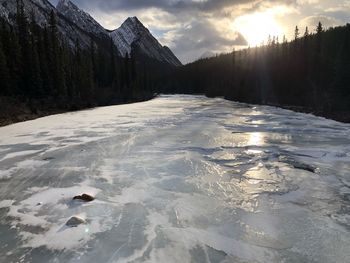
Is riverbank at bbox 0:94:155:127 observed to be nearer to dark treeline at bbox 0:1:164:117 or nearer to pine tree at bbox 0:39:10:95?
dark treeline at bbox 0:1:164:117

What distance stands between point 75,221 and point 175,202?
2965 millimetres

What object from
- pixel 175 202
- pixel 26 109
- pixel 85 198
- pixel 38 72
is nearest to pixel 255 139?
pixel 175 202

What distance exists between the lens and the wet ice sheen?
7.84 metres

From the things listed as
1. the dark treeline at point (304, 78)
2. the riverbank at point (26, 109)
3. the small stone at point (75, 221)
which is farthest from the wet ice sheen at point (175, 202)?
the dark treeline at point (304, 78)

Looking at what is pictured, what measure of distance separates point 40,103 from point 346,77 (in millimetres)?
44474

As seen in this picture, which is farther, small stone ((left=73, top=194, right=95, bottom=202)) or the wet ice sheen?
small stone ((left=73, top=194, right=95, bottom=202))

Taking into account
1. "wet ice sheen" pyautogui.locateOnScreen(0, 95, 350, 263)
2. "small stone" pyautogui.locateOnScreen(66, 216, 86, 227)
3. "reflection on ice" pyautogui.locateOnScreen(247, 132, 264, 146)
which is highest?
"small stone" pyautogui.locateOnScreen(66, 216, 86, 227)

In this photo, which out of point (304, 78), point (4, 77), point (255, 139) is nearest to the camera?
point (255, 139)

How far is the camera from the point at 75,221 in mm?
9109

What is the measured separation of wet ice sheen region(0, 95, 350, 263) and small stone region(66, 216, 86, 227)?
213mm

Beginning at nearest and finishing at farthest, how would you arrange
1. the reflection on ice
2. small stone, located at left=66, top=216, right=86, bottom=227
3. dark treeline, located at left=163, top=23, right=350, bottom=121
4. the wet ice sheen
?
1. the wet ice sheen
2. small stone, located at left=66, top=216, right=86, bottom=227
3. the reflection on ice
4. dark treeline, located at left=163, top=23, right=350, bottom=121

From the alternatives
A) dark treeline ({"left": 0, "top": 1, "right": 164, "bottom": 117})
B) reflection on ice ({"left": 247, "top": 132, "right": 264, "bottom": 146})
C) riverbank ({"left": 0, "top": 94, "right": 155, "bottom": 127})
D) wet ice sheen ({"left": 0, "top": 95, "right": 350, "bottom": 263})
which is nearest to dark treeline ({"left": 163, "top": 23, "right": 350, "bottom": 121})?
reflection on ice ({"left": 247, "top": 132, "right": 264, "bottom": 146})

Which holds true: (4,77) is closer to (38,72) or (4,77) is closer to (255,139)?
(38,72)

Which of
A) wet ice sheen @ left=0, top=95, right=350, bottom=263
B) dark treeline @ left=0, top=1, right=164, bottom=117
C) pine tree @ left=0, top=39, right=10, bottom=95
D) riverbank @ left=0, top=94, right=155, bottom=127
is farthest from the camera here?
dark treeline @ left=0, top=1, right=164, bottom=117
